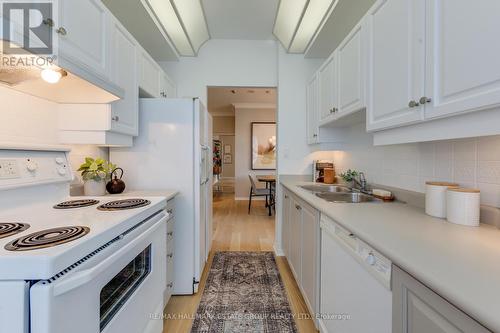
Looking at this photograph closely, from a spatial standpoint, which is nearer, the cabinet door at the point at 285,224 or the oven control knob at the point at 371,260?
the oven control knob at the point at 371,260

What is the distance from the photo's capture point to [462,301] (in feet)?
1.70

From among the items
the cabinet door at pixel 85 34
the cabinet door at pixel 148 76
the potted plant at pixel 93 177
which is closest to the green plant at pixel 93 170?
the potted plant at pixel 93 177

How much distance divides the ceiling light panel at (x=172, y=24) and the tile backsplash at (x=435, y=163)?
81.9 inches

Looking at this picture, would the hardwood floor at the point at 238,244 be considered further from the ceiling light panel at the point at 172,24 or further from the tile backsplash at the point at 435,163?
the ceiling light panel at the point at 172,24

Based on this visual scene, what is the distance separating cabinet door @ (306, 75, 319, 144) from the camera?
8.52 ft

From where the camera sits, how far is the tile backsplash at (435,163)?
107 cm

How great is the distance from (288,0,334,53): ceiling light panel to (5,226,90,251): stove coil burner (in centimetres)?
236

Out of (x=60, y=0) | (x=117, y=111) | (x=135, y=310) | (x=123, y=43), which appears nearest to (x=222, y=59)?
(x=123, y=43)

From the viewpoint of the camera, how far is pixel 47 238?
0.76 m

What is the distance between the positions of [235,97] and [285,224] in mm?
4069

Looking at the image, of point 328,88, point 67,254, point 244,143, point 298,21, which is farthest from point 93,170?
point 244,143

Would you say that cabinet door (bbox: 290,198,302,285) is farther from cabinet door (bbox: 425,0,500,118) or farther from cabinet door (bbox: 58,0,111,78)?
cabinet door (bbox: 58,0,111,78)

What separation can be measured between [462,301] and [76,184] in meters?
2.19

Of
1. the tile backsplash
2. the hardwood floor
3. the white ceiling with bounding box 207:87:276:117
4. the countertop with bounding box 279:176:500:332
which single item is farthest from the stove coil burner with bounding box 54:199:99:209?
the white ceiling with bounding box 207:87:276:117
